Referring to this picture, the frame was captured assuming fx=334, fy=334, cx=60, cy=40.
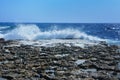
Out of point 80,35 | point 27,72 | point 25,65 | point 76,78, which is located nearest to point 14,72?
point 27,72

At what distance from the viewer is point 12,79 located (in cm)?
1474

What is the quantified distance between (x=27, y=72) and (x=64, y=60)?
473cm

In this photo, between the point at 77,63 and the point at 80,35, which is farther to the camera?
the point at 80,35

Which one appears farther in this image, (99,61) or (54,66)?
(99,61)

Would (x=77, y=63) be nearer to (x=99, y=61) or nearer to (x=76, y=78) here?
(x=99, y=61)

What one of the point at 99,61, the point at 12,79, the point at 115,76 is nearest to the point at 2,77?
the point at 12,79

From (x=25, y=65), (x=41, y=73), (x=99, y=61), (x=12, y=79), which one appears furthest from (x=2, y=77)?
(x=99, y=61)

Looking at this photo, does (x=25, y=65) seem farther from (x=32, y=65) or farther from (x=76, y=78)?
(x=76, y=78)

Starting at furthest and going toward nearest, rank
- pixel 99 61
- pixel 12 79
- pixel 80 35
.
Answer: pixel 80 35 < pixel 99 61 < pixel 12 79

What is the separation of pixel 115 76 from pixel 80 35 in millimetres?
37552

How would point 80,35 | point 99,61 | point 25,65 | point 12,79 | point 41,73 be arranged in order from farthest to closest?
point 80,35 → point 99,61 → point 25,65 → point 41,73 → point 12,79

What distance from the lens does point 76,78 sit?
14.9 m

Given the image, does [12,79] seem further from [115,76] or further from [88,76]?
[115,76]

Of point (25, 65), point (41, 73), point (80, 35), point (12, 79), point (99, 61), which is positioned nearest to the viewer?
point (12, 79)
